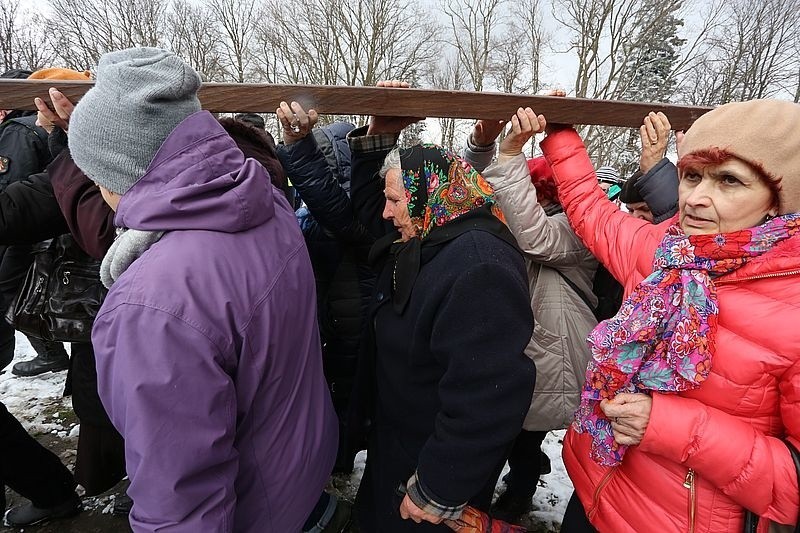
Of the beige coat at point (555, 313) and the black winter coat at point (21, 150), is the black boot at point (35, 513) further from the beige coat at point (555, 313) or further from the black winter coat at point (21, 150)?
the beige coat at point (555, 313)

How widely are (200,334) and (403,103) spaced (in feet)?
3.96

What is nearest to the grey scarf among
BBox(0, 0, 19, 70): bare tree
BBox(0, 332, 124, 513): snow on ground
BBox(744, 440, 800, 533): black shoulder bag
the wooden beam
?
the wooden beam

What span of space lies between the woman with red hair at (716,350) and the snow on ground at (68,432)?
1.47 m

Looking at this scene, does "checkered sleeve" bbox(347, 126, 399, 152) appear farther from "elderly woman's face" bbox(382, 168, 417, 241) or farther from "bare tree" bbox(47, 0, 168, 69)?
"bare tree" bbox(47, 0, 168, 69)

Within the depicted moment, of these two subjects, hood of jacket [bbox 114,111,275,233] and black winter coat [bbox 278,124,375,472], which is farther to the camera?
black winter coat [bbox 278,124,375,472]

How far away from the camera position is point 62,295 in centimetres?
202

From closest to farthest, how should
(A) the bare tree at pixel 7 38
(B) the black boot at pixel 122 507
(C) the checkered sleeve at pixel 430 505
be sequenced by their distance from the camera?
(C) the checkered sleeve at pixel 430 505
(B) the black boot at pixel 122 507
(A) the bare tree at pixel 7 38

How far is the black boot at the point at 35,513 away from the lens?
2434 mm

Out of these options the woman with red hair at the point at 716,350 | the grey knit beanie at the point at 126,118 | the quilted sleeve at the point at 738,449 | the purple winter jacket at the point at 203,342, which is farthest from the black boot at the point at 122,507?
the quilted sleeve at the point at 738,449

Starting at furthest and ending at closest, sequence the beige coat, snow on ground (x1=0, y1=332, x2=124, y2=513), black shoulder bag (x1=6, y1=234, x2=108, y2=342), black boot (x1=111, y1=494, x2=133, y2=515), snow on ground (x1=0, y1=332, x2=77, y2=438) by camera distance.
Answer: snow on ground (x1=0, y1=332, x2=77, y2=438)
snow on ground (x1=0, y1=332, x2=124, y2=513)
black boot (x1=111, y1=494, x2=133, y2=515)
black shoulder bag (x1=6, y1=234, x2=108, y2=342)
the beige coat

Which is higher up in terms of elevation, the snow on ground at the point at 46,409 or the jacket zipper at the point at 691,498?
the jacket zipper at the point at 691,498

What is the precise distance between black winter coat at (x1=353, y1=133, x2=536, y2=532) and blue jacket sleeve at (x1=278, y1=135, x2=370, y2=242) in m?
0.82

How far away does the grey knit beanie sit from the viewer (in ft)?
3.78

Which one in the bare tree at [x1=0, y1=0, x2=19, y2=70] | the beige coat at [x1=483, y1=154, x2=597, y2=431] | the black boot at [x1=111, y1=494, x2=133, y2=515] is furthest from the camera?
the bare tree at [x1=0, y1=0, x2=19, y2=70]
